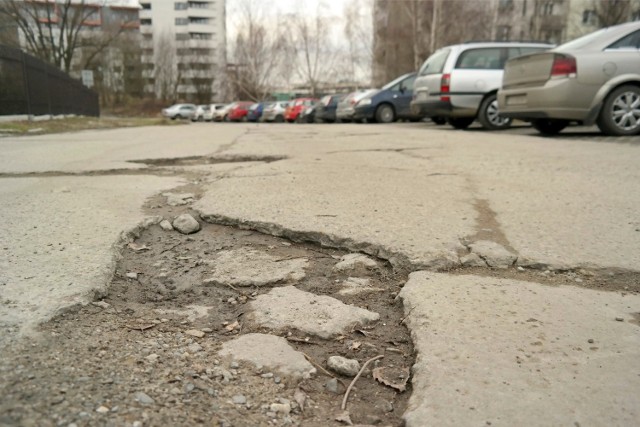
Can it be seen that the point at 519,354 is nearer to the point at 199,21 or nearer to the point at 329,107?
the point at 329,107

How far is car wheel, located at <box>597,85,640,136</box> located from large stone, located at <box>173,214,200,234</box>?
247 inches

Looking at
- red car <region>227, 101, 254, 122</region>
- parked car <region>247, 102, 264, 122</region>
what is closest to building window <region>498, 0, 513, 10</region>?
parked car <region>247, 102, 264, 122</region>

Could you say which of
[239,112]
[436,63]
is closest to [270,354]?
[436,63]

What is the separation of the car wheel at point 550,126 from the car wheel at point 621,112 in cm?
129

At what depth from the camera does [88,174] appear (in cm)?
404

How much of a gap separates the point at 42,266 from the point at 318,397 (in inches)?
48.8

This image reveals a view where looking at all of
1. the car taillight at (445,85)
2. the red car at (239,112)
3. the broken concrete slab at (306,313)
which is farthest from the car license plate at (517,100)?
the red car at (239,112)

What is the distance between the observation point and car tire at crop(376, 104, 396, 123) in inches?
595

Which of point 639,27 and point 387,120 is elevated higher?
point 639,27

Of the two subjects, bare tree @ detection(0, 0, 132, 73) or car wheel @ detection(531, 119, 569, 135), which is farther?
bare tree @ detection(0, 0, 132, 73)

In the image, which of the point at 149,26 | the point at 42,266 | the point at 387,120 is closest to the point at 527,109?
the point at 42,266

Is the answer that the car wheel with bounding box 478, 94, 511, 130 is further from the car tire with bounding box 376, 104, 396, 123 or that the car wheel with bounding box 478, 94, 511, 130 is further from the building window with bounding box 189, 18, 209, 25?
the building window with bounding box 189, 18, 209, 25

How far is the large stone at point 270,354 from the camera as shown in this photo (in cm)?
128

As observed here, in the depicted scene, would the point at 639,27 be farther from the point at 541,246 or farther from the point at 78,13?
the point at 78,13
